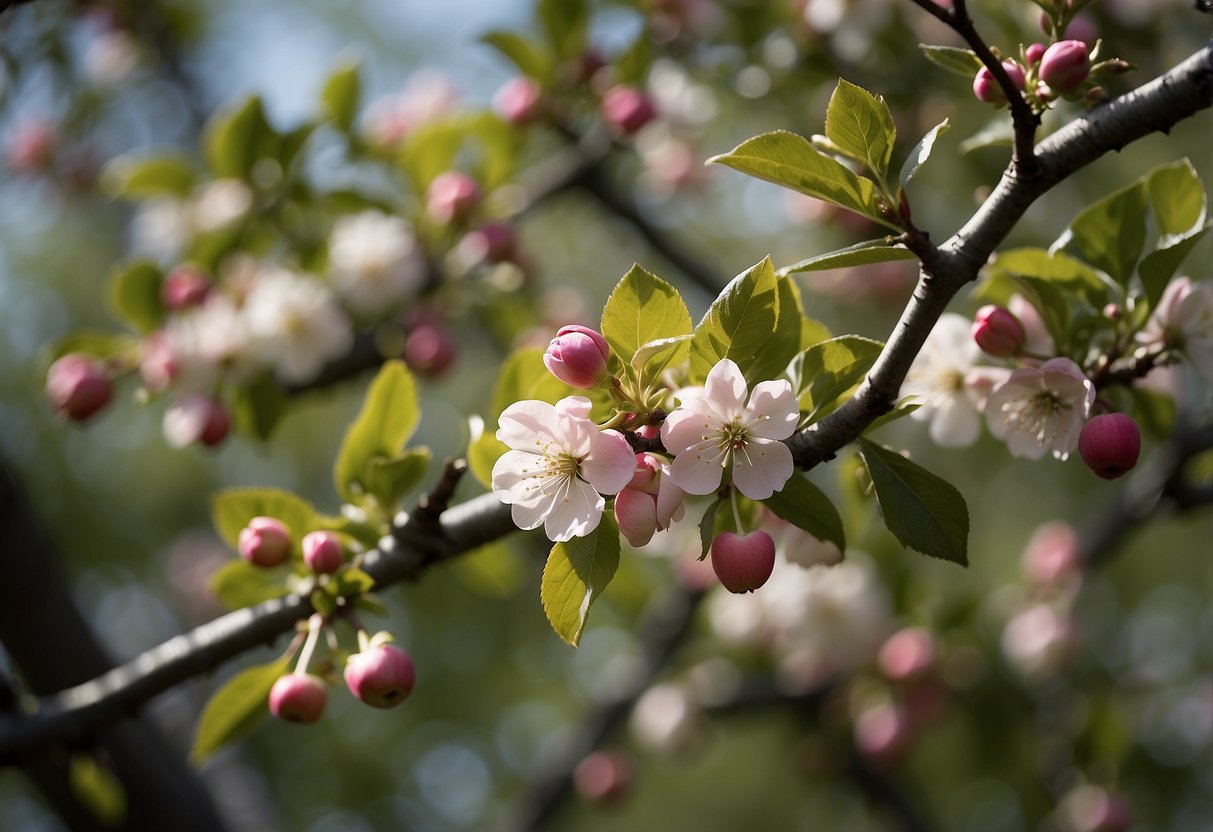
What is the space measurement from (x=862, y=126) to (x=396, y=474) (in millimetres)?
744

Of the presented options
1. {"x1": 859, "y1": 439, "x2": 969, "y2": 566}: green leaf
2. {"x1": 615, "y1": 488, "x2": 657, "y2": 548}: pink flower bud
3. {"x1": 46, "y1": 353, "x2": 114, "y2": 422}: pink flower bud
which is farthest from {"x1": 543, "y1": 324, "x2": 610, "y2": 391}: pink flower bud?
{"x1": 46, "y1": 353, "x2": 114, "y2": 422}: pink flower bud

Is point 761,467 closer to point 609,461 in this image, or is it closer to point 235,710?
point 609,461

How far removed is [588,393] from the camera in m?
1.15

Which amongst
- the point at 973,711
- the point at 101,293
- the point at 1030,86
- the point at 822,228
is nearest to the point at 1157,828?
the point at 973,711

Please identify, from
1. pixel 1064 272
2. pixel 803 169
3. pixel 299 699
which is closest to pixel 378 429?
pixel 299 699

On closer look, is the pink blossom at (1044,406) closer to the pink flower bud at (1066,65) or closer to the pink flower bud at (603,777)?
the pink flower bud at (1066,65)

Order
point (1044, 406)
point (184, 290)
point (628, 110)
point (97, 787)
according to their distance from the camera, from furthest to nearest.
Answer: point (628, 110) → point (184, 290) → point (97, 787) → point (1044, 406)

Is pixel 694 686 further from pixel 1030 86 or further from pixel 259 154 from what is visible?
pixel 1030 86

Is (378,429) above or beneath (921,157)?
beneath

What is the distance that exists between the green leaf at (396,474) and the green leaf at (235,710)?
259 millimetres

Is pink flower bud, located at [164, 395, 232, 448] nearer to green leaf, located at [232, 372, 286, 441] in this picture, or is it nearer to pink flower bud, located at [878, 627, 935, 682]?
green leaf, located at [232, 372, 286, 441]

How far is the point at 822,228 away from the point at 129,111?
2772 millimetres

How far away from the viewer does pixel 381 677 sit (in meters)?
1.15

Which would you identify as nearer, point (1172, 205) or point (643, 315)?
point (643, 315)
